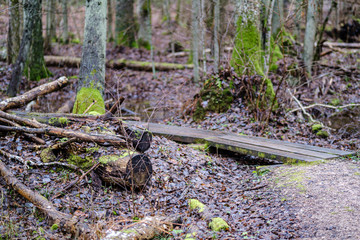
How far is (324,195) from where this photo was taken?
450 cm

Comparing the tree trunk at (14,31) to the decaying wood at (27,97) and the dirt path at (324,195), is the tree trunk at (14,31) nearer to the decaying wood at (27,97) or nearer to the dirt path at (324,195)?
the decaying wood at (27,97)

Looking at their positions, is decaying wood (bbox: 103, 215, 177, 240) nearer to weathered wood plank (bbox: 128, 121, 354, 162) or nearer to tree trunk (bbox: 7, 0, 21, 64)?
weathered wood plank (bbox: 128, 121, 354, 162)

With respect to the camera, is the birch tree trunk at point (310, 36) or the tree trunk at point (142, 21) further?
the tree trunk at point (142, 21)

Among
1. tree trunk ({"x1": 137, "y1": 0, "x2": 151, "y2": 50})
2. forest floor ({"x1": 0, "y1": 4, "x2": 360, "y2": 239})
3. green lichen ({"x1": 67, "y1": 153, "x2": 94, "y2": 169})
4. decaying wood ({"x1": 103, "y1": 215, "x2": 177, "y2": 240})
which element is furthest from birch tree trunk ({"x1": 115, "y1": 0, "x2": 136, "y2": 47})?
decaying wood ({"x1": 103, "y1": 215, "x2": 177, "y2": 240})

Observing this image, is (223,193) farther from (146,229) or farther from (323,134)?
(323,134)

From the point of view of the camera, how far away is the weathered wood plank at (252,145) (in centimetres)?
599

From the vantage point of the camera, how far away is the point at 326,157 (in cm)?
588

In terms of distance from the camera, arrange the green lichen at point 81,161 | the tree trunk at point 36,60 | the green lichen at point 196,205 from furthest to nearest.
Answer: the tree trunk at point 36,60 < the green lichen at point 81,161 < the green lichen at point 196,205

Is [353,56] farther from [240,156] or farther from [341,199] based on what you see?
[341,199]

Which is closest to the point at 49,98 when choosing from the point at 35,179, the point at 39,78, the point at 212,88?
the point at 39,78

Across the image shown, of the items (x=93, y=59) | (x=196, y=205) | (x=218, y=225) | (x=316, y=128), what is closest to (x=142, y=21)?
(x=93, y=59)

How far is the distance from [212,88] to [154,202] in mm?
4970

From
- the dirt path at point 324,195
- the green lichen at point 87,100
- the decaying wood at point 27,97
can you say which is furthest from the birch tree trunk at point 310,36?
the decaying wood at point 27,97

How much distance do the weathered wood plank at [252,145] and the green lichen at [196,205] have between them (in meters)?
1.46
